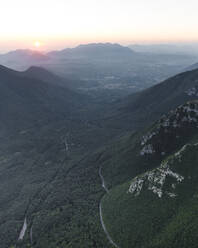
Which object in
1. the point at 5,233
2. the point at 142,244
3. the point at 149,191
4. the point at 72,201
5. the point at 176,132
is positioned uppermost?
the point at 176,132

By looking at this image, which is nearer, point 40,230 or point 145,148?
point 40,230

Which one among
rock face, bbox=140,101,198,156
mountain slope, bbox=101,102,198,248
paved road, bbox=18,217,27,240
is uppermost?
rock face, bbox=140,101,198,156

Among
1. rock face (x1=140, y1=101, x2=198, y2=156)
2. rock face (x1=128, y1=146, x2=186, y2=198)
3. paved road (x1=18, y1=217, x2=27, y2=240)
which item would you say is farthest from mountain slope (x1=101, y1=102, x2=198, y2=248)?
paved road (x1=18, y1=217, x2=27, y2=240)

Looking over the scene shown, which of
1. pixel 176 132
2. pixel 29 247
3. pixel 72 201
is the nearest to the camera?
pixel 29 247

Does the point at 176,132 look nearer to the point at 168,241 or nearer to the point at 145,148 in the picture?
the point at 145,148

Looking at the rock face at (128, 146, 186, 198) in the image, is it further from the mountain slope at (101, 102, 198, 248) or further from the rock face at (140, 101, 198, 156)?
the rock face at (140, 101, 198, 156)

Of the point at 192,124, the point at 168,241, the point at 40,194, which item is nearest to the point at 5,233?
the point at 40,194

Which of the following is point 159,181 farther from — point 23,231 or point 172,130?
point 23,231

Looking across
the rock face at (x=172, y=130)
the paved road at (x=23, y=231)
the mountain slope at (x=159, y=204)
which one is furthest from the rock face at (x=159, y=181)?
the paved road at (x=23, y=231)
